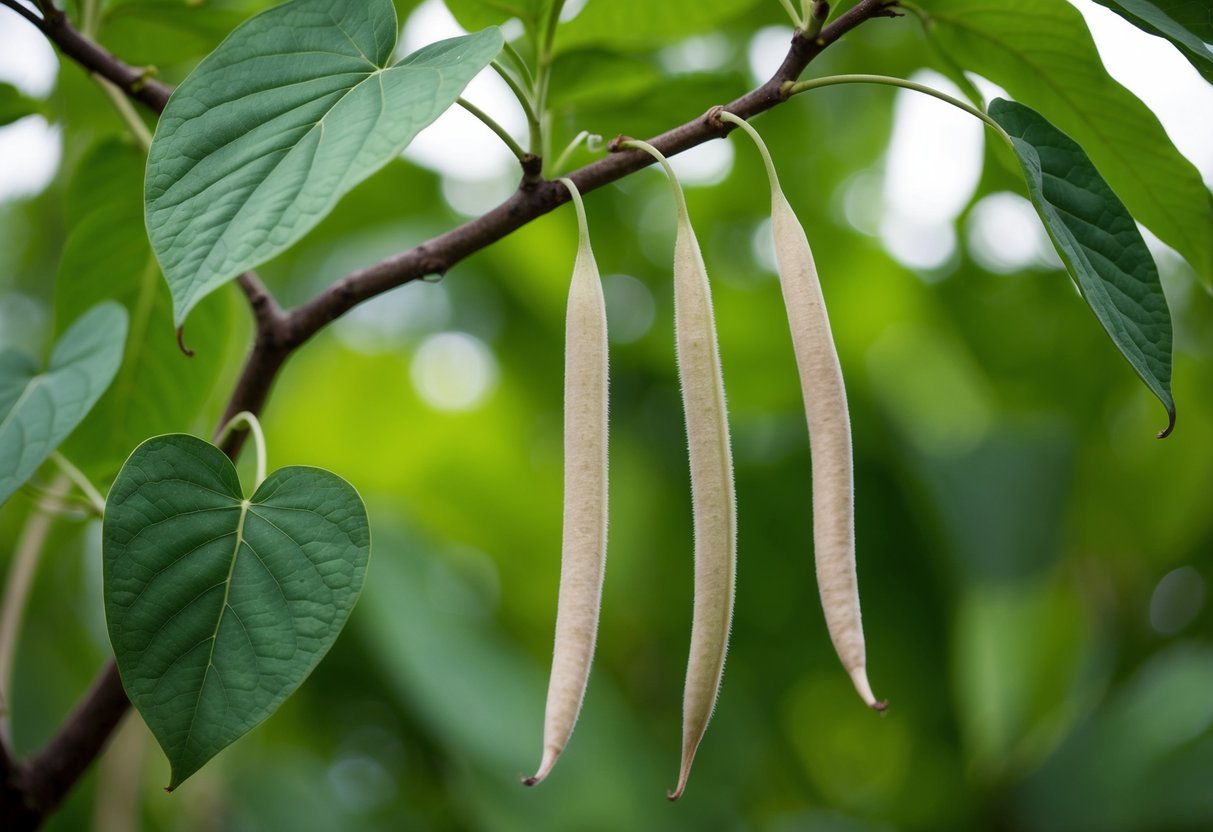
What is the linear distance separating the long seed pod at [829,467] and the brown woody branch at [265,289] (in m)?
0.11

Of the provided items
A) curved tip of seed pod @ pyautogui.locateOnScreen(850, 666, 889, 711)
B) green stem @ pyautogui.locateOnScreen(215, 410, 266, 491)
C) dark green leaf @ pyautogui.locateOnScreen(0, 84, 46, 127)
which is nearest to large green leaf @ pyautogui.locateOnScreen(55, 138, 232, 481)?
dark green leaf @ pyautogui.locateOnScreen(0, 84, 46, 127)

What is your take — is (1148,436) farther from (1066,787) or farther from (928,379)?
(1066,787)

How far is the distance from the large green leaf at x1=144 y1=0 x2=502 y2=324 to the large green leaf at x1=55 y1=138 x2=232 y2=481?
1.08ft

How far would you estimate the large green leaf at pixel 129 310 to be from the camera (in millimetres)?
729

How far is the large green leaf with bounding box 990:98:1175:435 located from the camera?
45cm

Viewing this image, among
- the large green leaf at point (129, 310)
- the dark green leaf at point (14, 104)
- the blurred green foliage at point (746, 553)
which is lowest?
the blurred green foliage at point (746, 553)

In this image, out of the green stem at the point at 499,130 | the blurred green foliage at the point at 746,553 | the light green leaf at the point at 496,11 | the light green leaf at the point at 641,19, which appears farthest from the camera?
the blurred green foliage at the point at 746,553

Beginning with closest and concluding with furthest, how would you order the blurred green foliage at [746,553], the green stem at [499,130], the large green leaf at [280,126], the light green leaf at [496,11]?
the large green leaf at [280,126] → the green stem at [499,130] → the light green leaf at [496,11] → the blurred green foliage at [746,553]

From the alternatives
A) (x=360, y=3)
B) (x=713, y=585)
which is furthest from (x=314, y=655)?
(x=360, y=3)

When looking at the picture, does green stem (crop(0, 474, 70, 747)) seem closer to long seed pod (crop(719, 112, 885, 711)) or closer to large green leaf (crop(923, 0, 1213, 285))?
long seed pod (crop(719, 112, 885, 711))

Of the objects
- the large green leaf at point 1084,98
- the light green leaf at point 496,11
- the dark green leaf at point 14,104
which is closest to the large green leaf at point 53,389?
the dark green leaf at point 14,104

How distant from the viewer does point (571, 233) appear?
1580 millimetres

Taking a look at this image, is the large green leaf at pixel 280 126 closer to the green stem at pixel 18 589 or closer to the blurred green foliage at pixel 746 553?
the green stem at pixel 18 589

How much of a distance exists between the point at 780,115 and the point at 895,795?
36.2 inches
